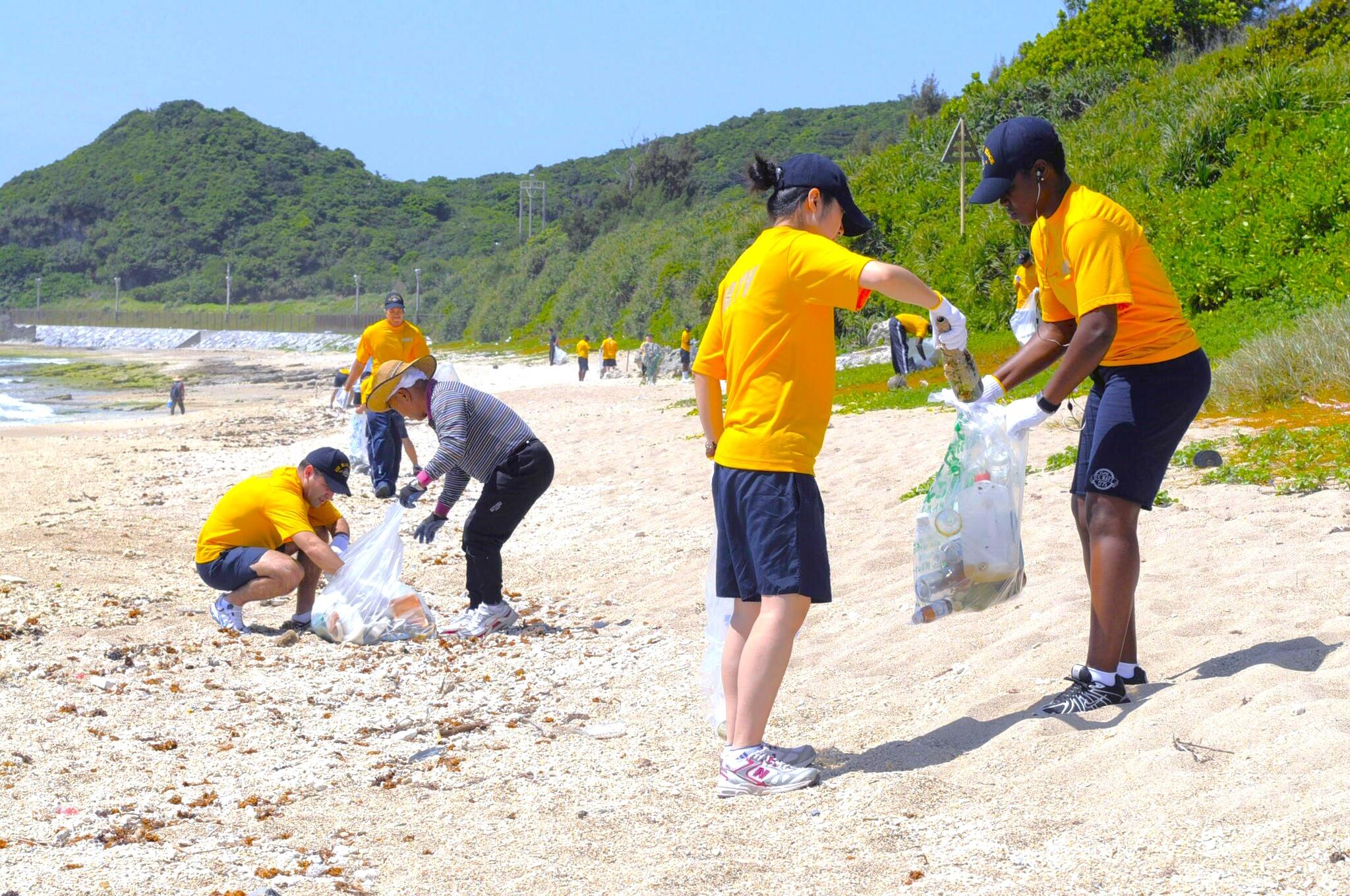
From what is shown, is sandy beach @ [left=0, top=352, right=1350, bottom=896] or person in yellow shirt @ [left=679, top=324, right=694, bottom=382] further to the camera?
person in yellow shirt @ [left=679, top=324, right=694, bottom=382]

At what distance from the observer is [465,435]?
5875 millimetres

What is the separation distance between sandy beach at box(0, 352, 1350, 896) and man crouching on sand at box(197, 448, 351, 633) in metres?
0.25

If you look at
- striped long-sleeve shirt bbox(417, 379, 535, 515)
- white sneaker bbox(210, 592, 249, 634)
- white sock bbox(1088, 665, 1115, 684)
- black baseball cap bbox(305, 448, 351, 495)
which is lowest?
white sneaker bbox(210, 592, 249, 634)

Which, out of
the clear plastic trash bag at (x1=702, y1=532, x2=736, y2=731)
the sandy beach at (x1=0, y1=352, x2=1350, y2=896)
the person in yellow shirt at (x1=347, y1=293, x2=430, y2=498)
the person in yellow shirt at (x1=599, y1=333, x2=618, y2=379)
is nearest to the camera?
the sandy beach at (x1=0, y1=352, x2=1350, y2=896)

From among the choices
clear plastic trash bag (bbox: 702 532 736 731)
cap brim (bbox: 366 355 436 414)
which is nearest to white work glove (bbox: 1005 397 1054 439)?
clear plastic trash bag (bbox: 702 532 736 731)

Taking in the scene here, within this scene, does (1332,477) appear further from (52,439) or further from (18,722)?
(52,439)

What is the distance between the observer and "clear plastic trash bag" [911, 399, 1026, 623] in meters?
3.71

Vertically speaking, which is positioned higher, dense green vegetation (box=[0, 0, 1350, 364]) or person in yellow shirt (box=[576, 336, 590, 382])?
dense green vegetation (box=[0, 0, 1350, 364])

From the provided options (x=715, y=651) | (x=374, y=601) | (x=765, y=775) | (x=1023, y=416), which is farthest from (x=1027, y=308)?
(x=374, y=601)

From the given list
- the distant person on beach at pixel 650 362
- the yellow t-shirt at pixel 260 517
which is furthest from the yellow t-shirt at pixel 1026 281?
the distant person on beach at pixel 650 362

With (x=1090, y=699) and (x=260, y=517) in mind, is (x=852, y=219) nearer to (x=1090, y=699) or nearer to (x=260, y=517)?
(x=1090, y=699)

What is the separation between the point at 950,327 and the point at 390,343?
25.5 feet

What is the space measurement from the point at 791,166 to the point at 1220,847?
82.9 inches

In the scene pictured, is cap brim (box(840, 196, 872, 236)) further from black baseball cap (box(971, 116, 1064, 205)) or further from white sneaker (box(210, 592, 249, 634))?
white sneaker (box(210, 592, 249, 634))
